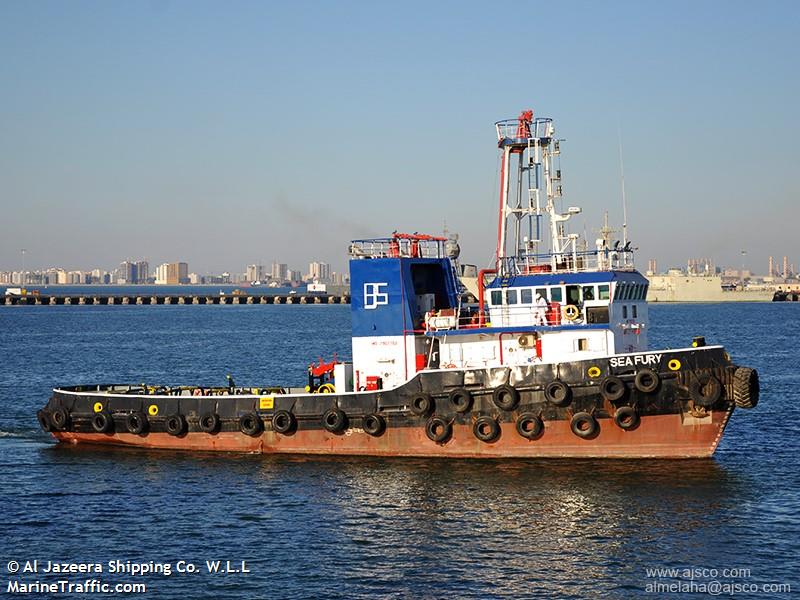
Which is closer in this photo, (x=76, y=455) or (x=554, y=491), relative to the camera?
(x=554, y=491)

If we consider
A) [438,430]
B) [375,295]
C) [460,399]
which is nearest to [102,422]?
[375,295]

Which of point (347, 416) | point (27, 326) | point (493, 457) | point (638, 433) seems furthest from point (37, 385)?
point (27, 326)

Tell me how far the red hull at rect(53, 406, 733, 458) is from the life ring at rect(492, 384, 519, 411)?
0.64 m

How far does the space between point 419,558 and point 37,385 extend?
119ft

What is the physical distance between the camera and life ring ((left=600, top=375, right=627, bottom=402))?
2733 centimetres

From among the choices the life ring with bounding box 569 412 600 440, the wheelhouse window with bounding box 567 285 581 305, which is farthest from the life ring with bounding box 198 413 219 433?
the wheelhouse window with bounding box 567 285 581 305

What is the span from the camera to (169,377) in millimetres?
56469

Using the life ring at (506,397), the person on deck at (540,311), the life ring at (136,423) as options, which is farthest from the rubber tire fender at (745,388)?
the life ring at (136,423)

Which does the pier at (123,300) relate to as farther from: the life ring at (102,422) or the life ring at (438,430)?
the life ring at (438,430)

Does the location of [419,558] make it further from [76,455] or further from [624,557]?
[76,455]

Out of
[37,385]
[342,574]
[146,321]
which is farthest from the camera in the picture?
[146,321]

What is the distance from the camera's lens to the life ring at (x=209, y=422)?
31.6m

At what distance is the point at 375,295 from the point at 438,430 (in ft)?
15.7

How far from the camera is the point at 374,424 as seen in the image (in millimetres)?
29500
